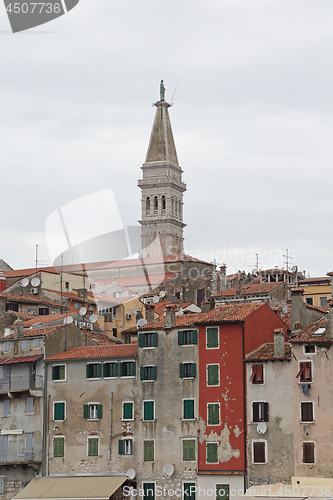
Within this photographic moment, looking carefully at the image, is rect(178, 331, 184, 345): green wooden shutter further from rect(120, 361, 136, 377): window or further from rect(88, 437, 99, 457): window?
rect(88, 437, 99, 457): window

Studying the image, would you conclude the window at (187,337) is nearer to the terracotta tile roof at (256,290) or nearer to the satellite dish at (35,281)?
the terracotta tile roof at (256,290)

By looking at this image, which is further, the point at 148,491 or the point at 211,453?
the point at 148,491

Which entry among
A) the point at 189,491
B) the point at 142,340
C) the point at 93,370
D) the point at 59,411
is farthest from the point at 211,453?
the point at 59,411

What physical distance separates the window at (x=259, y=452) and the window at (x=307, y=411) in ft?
8.91

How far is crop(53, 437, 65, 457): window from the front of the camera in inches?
2315

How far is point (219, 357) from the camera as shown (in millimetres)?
55812

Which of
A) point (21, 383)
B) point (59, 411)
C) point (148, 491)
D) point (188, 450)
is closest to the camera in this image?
point (188, 450)

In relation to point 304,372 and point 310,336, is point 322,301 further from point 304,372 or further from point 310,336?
point 304,372

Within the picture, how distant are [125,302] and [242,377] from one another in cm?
3531

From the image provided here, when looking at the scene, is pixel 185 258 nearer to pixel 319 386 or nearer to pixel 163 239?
pixel 163 239

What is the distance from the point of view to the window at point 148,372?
57.4 meters

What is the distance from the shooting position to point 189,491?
2153 inches

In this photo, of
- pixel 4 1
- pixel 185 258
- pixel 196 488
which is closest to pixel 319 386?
pixel 196 488

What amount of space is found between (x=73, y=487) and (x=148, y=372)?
8049mm
